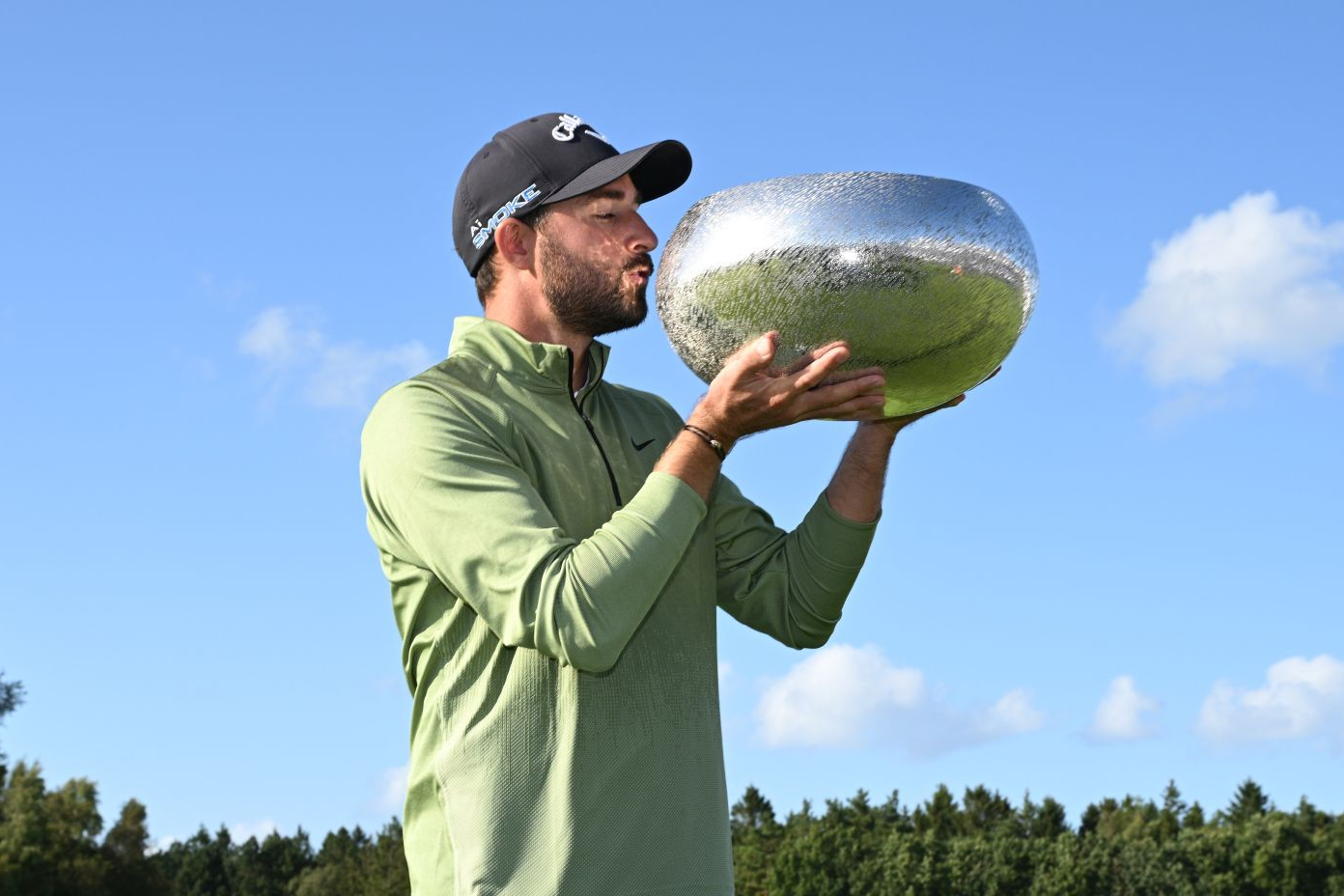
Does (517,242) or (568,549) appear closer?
(568,549)

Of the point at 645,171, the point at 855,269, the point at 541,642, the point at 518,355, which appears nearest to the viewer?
the point at 541,642

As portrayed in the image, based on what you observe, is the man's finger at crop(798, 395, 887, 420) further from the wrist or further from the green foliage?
the green foliage

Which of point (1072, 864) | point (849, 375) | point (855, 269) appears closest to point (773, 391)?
point (849, 375)

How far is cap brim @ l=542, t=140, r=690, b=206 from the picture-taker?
4.73 meters

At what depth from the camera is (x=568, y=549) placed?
416 centimetres

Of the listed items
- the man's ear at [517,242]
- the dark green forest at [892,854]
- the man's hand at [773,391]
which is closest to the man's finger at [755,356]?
the man's hand at [773,391]

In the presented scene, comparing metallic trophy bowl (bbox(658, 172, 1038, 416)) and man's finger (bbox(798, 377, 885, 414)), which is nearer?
metallic trophy bowl (bbox(658, 172, 1038, 416))

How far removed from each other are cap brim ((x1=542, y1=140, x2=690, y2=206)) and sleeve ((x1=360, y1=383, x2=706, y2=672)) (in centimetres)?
77

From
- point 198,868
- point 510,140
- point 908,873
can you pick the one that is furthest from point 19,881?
point 510,140

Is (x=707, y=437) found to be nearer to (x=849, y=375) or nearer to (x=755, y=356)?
(x=755, y=356)

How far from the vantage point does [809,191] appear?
14.2 feet

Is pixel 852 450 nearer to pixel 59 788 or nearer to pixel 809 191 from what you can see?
pixel 809 191

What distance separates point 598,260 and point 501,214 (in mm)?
357

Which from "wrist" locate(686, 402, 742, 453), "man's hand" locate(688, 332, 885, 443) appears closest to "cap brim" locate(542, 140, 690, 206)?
"man's hand" locate(688, 332, 885, 443)
